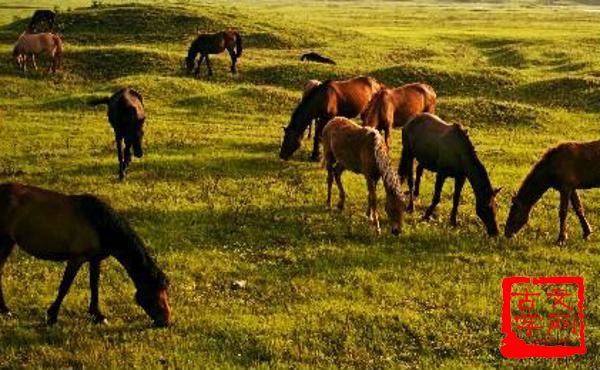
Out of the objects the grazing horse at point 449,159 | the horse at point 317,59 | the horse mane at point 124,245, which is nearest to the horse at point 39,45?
the horse at point 317,59

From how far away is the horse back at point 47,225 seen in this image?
359 inches

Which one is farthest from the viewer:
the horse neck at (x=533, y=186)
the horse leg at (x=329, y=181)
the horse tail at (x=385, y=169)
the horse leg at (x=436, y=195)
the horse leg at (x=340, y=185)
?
the horse leg at (x=329, y=181)

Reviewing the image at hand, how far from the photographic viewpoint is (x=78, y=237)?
9094 mm

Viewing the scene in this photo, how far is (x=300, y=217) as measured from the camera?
14508 mm

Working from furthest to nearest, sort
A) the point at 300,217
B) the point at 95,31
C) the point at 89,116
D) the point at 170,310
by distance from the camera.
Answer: the point at 95,31 → the point at 89,116 → the point at 300,217 → the point at 170,310

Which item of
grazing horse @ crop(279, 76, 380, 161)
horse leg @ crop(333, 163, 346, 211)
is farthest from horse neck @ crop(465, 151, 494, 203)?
grazing horse @ crop(279, 76, 380, 161)

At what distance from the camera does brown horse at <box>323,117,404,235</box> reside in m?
13.2

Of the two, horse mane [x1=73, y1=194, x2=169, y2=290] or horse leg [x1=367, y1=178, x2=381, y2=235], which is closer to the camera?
horse mane [x1=73, y1=194, x2=169, y2=290]

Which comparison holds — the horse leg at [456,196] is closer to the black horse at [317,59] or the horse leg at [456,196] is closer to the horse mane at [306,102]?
the horse mane at [306,102]

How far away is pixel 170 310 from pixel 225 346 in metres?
1.14

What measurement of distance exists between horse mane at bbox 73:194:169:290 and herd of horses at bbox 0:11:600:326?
0.01 metres

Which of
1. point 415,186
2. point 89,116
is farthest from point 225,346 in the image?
point 89,116

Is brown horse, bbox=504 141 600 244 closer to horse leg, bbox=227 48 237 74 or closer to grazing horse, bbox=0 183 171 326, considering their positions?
grazing horse, bbox=0 183 171 326

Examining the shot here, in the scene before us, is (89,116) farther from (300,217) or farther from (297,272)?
(297,272)
